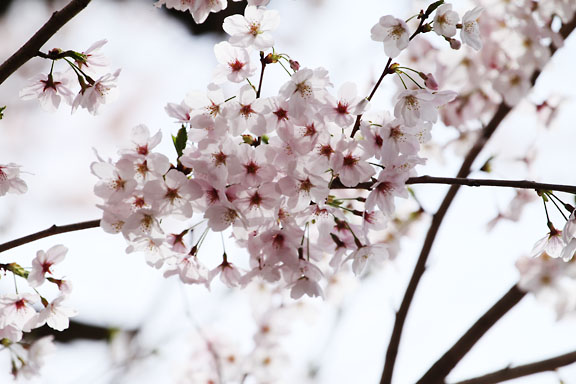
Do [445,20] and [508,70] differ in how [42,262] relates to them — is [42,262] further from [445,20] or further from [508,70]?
[508,70]

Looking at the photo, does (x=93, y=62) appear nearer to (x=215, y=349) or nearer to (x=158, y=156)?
(x=158, y=156)

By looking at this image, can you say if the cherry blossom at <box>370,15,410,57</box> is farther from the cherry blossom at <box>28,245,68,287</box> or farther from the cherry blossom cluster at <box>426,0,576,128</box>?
the cherry blossom cluster at <box>426,0,576,128</box>

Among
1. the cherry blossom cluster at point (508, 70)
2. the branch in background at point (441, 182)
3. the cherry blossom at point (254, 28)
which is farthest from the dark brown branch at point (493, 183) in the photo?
the cherry blossom cluster at point (508, 70)

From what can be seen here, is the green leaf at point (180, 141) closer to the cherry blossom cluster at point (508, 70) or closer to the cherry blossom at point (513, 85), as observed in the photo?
the cherry blossom cluster at point (508, 70)

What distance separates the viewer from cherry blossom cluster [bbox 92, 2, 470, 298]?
0.82 metres

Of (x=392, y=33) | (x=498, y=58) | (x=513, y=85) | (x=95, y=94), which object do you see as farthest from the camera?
(x=498, y=58)

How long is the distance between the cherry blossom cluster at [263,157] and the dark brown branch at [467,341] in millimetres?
560

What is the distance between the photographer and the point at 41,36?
762 mm

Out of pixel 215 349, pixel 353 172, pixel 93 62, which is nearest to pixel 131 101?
pixel 215 349

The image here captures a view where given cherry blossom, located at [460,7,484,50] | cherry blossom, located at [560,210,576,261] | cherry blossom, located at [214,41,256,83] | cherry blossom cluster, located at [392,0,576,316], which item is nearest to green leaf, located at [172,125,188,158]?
cherry blossom, located at [214,41,256,83]

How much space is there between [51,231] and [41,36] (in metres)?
0.27

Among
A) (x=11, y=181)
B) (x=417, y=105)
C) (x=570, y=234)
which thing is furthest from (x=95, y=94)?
(x=570, y=234)

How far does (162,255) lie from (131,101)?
10.3 ft

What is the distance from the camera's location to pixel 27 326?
1.03 meters
